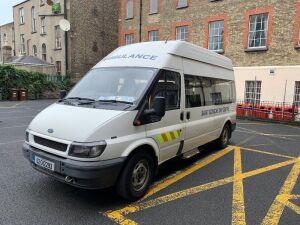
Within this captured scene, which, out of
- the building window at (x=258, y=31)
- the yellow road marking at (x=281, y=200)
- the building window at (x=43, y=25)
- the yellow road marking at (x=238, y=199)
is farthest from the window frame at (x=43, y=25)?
the yellow road marking at (x=281, y=200)

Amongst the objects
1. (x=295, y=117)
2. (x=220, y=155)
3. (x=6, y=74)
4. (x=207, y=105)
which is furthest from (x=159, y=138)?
(x=6, y=74)

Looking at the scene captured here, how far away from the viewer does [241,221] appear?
3820mm

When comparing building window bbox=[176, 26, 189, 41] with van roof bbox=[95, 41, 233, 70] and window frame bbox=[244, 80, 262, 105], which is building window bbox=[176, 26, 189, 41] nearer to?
window frame bbox=[244, 80, 262, 105]

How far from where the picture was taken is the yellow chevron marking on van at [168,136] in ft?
15.6

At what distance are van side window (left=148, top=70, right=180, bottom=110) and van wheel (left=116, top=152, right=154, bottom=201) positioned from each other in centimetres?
93

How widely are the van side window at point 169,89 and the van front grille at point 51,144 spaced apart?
1.51 meters

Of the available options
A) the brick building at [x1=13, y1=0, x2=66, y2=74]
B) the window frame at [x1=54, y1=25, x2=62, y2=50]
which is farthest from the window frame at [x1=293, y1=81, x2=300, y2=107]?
the window frame at [x1=54, y1=25, x2=62, y2=50]

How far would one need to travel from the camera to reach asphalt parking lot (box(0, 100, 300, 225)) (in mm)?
3830

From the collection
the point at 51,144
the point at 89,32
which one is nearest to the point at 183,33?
the point at 89,32

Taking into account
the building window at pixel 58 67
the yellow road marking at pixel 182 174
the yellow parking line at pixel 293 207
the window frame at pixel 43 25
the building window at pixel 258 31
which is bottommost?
the yellow parking line at pixel 293 207

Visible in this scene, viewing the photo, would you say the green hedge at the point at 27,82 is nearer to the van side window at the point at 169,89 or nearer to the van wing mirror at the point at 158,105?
the van side window at the point at 169,89

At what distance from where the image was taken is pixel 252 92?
1720 cm

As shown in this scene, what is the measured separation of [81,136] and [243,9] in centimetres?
1660

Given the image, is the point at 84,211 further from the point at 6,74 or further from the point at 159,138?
the point at 6,74
